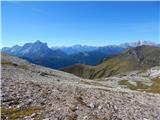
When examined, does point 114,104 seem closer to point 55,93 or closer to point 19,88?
point 55,93

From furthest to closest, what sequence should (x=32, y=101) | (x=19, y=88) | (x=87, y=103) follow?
(x=19, y=88), (x=87, y=103), (x=32, y=101)

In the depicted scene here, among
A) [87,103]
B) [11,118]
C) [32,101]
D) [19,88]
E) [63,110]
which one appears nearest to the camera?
[11,118]

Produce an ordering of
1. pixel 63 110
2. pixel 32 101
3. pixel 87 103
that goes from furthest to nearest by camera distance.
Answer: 1. pixel 87 103
2. pixel 32 101
3. pixel 63 110

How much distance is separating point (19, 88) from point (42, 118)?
16002 millimetres

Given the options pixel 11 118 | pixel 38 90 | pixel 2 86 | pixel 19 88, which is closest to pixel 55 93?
pixel 38 90

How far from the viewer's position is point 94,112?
3675 cm

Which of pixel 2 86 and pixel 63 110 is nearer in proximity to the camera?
pixel 63 110

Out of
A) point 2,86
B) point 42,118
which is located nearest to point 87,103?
point 42,118

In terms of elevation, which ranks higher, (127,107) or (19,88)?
(19,88)

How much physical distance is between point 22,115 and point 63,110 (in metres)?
5.80

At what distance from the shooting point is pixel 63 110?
117ft

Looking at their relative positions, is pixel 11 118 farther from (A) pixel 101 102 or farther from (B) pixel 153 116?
(B) pixel 153 116

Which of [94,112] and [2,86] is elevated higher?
[2,86]

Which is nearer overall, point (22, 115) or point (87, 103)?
point (22, 115)
